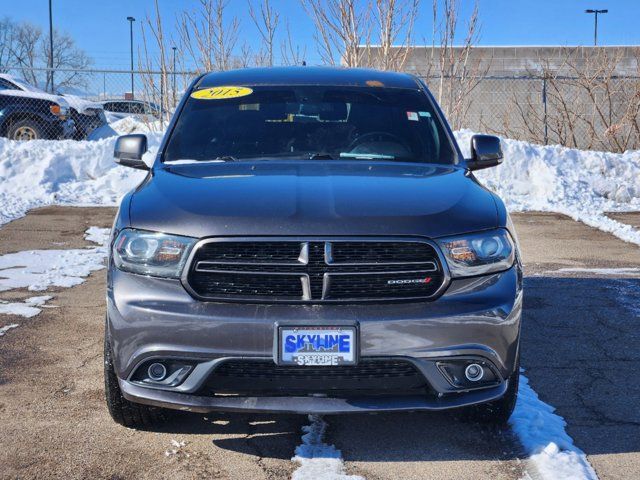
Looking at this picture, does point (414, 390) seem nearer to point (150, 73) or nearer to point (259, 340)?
point (259, 340)

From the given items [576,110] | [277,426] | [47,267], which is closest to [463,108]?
[576,110]

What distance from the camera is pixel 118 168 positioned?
1428 centimetres

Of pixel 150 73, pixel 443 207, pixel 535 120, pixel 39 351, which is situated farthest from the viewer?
pixel 535 120

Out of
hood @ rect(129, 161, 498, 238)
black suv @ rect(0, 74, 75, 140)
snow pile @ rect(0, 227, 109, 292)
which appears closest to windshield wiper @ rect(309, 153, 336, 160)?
hood @ rect(129, 161, 498, 238)

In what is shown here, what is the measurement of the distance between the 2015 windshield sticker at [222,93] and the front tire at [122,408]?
1.88 m

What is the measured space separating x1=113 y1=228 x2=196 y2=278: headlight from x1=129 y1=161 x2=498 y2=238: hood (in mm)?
37

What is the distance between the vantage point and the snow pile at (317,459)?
3266 mm

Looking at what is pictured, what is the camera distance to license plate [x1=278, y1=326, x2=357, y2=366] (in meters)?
3.17

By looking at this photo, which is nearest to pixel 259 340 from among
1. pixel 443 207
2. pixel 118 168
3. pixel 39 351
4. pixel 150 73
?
pixel 443 207

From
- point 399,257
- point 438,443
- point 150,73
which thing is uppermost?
point 150,73

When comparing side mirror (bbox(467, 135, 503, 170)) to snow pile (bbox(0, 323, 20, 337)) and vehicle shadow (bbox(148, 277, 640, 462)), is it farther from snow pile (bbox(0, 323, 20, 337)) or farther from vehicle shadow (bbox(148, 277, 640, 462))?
snow pile (bbox(0, 323, 20, 337))

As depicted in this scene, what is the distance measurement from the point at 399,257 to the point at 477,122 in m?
18.2

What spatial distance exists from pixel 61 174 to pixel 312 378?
1171 centimetres

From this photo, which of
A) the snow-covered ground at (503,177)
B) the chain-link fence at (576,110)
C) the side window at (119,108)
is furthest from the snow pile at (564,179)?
the side window at (119,108)
